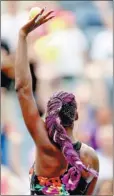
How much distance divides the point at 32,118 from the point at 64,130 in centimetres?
14

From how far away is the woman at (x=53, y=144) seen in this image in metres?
1.92

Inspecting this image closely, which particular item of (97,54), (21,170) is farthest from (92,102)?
(21,170)

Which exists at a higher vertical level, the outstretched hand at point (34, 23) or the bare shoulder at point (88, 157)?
the outstretched hand at point (34, 23)

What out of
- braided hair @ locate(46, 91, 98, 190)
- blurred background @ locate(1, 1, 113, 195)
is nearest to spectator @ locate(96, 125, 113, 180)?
blurred background @ locate(1, 1, 113, 195)

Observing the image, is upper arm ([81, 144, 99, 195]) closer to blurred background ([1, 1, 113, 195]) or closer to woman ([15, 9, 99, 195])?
woman ([15, 9, 99, 195])

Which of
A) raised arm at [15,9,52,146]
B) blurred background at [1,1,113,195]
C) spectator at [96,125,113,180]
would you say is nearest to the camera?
raised arm at [15,9,52,146]

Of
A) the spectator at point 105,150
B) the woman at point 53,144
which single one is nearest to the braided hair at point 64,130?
the woman at point 53,144

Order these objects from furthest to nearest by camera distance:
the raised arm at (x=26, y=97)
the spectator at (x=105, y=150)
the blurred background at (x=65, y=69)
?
the blurred background at (x=65, y=69), the spectator at (x=105, y=150), the raised arm at (x=26, y=97)

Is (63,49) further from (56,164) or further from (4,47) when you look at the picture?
(56,164)

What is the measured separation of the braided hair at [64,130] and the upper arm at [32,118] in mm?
31

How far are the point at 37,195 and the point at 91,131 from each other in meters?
1.37

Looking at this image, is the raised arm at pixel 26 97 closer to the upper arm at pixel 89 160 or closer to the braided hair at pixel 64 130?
the braided hair at pixel 64 130

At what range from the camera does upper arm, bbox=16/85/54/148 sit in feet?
6.29

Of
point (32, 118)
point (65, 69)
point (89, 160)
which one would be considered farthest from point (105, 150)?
point (32, 118)
